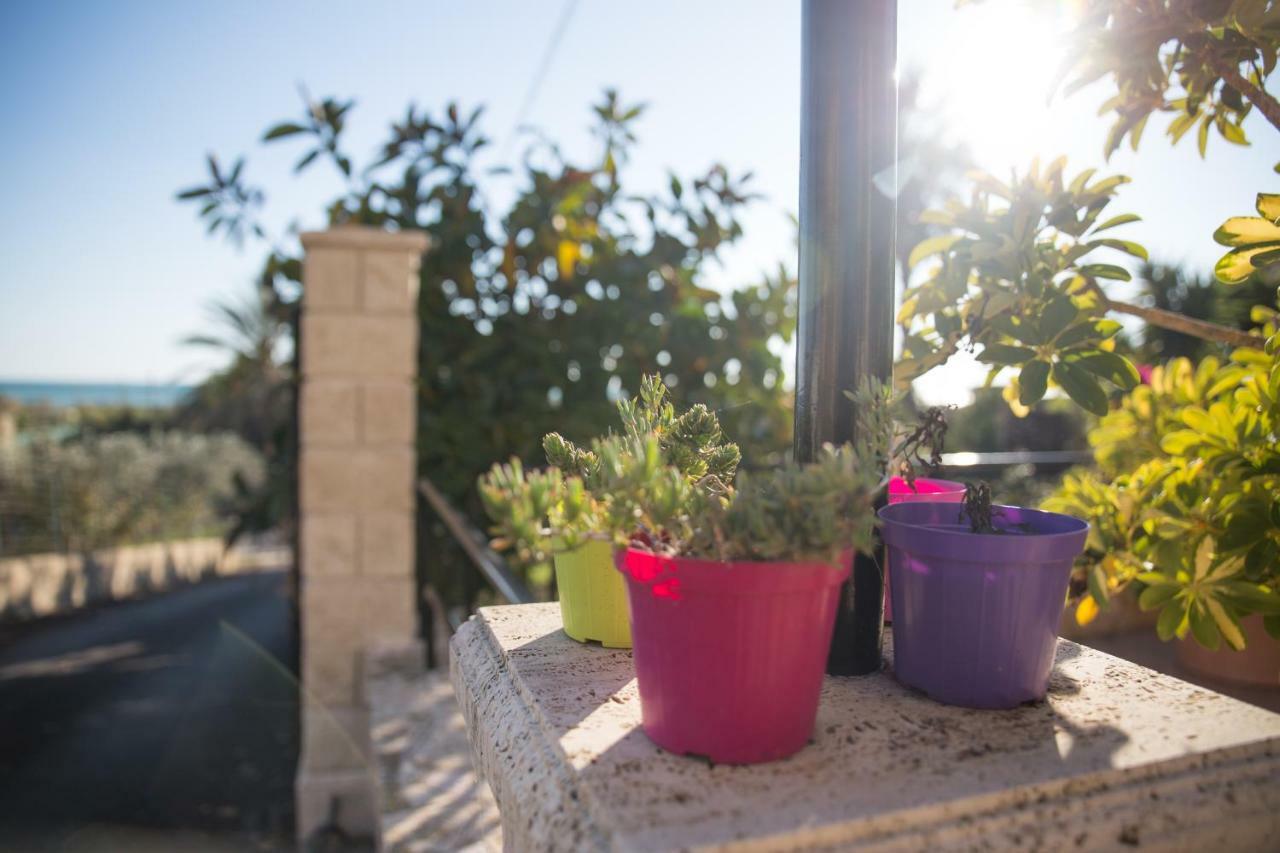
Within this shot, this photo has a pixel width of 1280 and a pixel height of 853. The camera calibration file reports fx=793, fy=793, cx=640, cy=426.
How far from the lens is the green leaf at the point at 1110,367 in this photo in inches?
40.8

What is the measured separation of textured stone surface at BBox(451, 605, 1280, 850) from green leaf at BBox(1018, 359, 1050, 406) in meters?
0.38

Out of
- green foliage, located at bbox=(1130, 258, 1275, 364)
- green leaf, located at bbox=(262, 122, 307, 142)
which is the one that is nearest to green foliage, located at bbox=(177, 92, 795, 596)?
green leaf, located at bbox=(262, 122, 307, 142)

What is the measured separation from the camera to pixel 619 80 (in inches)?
109

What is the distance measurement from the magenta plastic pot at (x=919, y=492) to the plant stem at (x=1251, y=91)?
0.68m

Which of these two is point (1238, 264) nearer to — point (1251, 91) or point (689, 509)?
point (1251, 91)

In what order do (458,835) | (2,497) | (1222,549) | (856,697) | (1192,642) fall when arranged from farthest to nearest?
(2,497) < (458,835) < (1192,642) < (1222,549) < (856,697)

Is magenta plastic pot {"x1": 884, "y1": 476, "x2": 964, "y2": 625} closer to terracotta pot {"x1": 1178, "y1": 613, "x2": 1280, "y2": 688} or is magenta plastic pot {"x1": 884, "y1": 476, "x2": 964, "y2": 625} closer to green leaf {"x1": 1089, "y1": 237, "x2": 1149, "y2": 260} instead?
green leaf {"x1": 1089, "y1": 237, "x2": 1149, "y2": 260}

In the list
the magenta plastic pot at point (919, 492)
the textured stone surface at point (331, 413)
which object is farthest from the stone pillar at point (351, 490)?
the magenta plastic pot at point (919, 492)

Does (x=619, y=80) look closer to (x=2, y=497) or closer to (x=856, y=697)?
(x=856, y=697)

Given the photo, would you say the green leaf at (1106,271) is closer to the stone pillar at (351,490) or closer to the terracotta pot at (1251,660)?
the terracotta pot at (1251,660)

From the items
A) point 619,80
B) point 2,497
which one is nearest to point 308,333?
point 619,80

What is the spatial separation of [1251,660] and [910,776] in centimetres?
130

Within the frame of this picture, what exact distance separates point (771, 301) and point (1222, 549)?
1.89 meters

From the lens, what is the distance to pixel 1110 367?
3.45 ft
